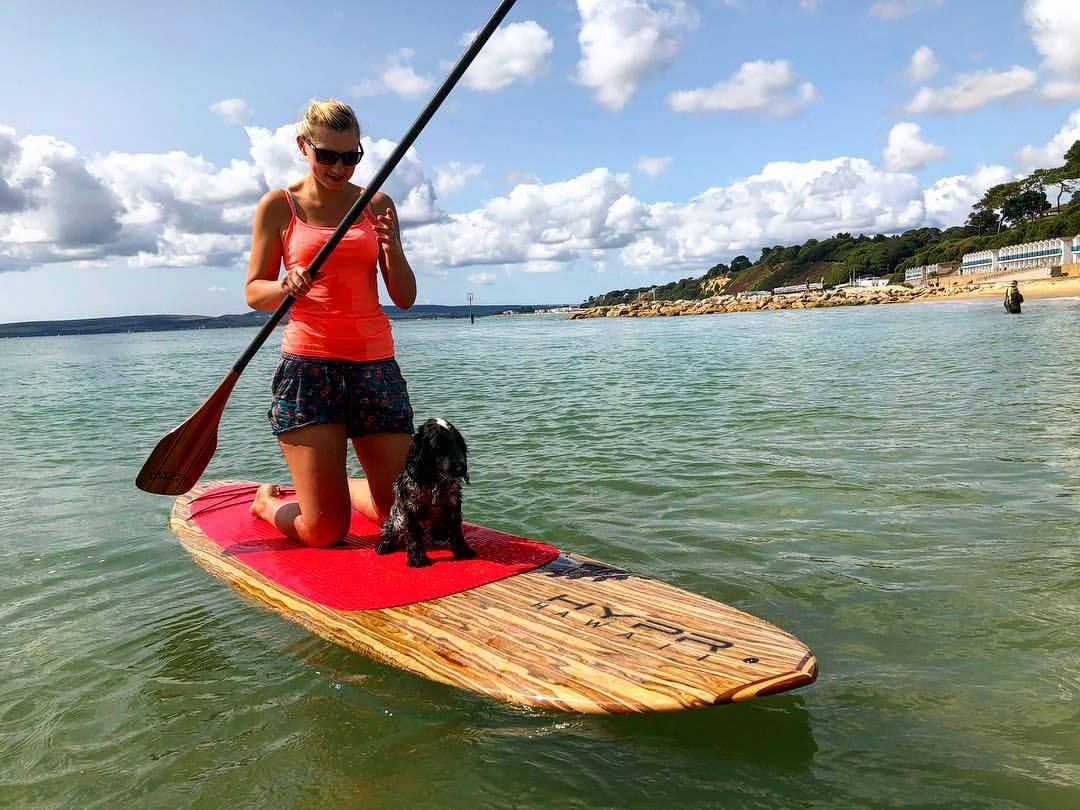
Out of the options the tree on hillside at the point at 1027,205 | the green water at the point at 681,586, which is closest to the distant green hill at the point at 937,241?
the tree on hillside at the point at 1027,205

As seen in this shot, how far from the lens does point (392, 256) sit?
16.2ft

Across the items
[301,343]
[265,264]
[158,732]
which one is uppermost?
[265,264]

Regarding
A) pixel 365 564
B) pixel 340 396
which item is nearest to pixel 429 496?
pixel 365 564

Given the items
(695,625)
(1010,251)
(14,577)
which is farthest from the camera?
(1010,251)

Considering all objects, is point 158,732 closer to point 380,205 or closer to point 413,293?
point 413,293

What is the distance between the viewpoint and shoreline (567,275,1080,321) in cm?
6950

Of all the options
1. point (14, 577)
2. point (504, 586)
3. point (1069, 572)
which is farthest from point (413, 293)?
point (1069, 572)

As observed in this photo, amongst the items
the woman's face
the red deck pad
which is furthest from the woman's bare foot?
the woman's face

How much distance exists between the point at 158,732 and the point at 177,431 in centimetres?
277

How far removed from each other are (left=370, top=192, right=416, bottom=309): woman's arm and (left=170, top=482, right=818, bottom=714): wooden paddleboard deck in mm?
2141

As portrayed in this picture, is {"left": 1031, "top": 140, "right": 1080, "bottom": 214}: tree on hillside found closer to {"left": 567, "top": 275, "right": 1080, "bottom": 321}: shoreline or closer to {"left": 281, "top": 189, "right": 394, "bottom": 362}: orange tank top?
{"left": 567, "top": 275, "right": 1080, "bottom": 321}: shoreline

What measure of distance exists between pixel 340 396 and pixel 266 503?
1.70 metres

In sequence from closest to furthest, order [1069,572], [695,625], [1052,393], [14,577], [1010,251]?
1. [695,625]
2. [1069,572]
3. [14,577]
4. [1052,393]
5. [1010,251]

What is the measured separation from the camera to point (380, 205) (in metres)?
5.13
